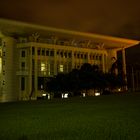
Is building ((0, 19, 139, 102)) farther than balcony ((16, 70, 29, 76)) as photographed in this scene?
No

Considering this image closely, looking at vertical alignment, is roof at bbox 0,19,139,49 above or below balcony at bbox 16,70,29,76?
above

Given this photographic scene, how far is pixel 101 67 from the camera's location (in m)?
63.6

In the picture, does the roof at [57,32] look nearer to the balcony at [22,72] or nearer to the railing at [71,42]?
the railing at [71,42]

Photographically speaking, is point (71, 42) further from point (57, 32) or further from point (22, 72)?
point (22, 72)

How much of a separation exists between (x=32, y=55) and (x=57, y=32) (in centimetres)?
667

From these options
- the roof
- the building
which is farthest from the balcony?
the roof

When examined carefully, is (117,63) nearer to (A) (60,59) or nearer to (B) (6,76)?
(A) (60,59)

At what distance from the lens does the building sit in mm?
52656

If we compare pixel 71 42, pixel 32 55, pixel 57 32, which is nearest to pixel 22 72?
pixel 32 55

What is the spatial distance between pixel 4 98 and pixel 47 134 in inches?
1799

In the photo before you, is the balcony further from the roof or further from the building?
the roof

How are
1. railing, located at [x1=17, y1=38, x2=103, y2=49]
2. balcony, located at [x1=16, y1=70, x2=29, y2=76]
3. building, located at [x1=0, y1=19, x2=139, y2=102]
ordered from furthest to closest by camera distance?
railing, located at [x1=17, y1=38, x2=103, y2=49] < balcony, located at [x1=16, y1=70, x2=29, y2=76] < building, located at [x1=0, y1=19, x2=139, y2=102]

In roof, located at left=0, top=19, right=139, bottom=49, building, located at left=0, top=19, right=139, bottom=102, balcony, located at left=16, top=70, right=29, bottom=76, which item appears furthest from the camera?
balcony, located at left=16, top=70, right=29, bottom=76

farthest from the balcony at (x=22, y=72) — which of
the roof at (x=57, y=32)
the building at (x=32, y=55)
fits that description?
the roof at (x=57, y=32)
